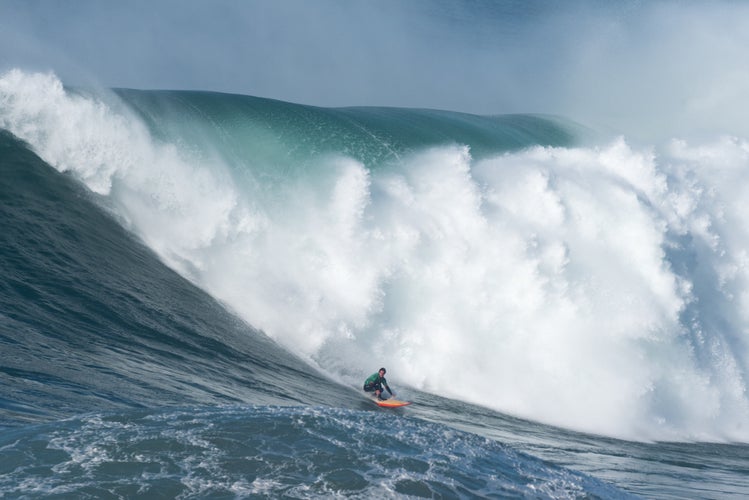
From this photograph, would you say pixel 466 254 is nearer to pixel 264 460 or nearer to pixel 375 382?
pixel 375 382

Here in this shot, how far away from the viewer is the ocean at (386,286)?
10.2 m

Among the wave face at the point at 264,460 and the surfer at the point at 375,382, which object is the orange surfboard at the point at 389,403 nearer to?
the surfer at the point at 375,382

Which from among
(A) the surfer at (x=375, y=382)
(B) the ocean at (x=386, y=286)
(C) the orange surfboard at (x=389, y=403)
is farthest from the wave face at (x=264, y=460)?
(A) the surfer at (x=375, y=382)

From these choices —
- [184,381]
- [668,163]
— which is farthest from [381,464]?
[668,163]

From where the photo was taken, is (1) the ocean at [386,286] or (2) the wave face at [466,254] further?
(2) the wave face at [466,254]

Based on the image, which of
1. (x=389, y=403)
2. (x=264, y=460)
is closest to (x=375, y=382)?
(x=389, y=403)

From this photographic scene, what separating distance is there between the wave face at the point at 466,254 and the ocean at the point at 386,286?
0.18ft

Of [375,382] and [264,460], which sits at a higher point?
[375,382]

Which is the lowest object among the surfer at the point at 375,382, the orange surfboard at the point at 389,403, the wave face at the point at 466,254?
the orange surfboard at the point at 389,403

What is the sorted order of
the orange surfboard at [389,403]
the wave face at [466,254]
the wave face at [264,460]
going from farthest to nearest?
the wave face at [466,254], the orange surfboard at [389,403], the wave face at [264,460]

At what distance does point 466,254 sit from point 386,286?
79.9 inches

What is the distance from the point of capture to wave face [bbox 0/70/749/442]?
14.5 meters

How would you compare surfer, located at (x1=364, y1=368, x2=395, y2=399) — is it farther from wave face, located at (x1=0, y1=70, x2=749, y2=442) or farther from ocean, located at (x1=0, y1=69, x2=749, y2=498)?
wave face, located at (x1=0, y1=70, x2=749, y2=442)

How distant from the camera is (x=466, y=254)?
52.2 ft
